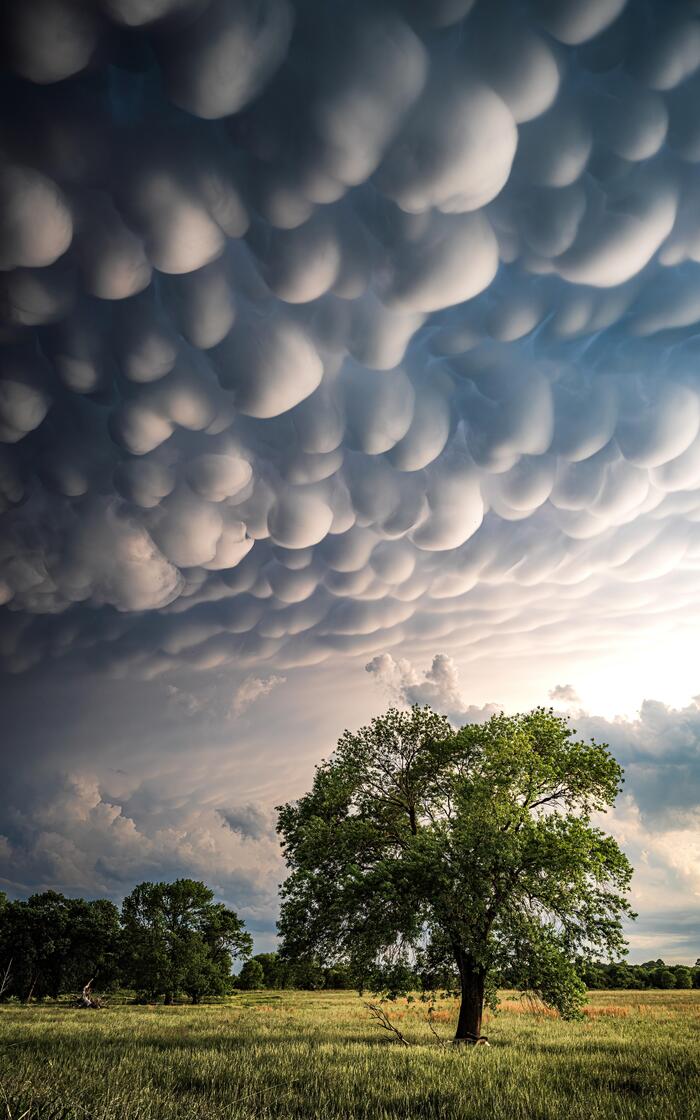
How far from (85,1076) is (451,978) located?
12031mm

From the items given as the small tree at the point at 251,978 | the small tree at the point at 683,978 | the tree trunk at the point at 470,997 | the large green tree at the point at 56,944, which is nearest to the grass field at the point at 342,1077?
the tree trunk at the point at 470,997

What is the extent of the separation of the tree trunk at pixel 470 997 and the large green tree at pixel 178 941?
4737 cm

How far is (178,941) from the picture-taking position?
55.1 metres

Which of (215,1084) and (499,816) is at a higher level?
(499,816)

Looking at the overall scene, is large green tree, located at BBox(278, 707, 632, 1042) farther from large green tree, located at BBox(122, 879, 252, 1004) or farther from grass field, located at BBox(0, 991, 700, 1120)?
large green tree, located at BBox(122, 879, 252, 1004)

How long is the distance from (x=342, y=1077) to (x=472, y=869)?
→ 6.80 m

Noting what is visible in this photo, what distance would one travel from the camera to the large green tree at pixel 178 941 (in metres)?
54.2

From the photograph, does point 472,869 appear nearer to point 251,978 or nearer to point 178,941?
point 178,941

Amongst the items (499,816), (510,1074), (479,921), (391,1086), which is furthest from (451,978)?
(391,1086)

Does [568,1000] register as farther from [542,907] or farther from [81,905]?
[81,905]

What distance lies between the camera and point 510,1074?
11.7 m

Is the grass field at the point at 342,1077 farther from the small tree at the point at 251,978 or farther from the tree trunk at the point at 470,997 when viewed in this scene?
the small tree at the point at 251,978

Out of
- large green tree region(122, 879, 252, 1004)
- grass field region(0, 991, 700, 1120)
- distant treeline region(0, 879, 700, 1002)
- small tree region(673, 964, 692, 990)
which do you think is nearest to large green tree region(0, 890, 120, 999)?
distant treeline region(0, 879, 700, 1002)

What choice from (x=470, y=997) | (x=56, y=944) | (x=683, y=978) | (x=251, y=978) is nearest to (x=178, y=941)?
(x=56, y=944)
